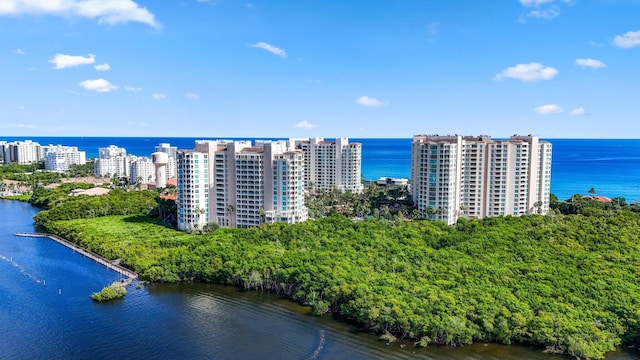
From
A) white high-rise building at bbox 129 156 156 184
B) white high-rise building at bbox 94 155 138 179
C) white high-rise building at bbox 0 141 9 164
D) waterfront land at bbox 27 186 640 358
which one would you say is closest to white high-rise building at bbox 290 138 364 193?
waterfront land at bbox 27 186 640 358

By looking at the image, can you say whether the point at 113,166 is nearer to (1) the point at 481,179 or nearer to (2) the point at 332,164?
(2) the point at 332,164

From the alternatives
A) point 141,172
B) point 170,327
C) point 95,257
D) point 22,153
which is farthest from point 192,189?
point 22,153

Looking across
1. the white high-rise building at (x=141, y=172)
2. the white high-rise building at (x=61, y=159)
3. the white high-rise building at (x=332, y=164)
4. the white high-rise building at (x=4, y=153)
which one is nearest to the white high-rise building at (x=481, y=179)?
the white high-rise building at (x=332, y=164)

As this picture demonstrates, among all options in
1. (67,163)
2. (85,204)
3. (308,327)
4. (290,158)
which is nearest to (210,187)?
(290,158)

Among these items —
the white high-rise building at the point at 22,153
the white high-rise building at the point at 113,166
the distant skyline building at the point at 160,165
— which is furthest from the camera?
the white high-rise building at the point at 22,153

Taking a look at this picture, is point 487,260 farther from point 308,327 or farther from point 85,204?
point 85,204

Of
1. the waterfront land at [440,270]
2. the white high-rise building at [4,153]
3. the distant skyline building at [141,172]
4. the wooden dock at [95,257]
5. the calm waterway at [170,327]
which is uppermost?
the white high-rise building at [4,153]

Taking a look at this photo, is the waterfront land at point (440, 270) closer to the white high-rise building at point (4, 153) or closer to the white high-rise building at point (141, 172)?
the white high-rise building at point (141, 172)
